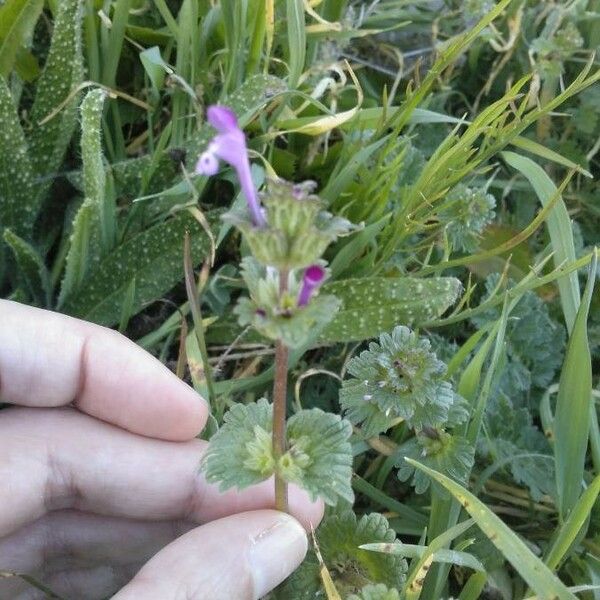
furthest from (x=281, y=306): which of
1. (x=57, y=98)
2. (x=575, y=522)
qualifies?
(x=57, y=98)

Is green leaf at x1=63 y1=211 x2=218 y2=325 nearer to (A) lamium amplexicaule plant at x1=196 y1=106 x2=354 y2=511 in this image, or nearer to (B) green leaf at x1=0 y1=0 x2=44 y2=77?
(B) green leaf at x1=0 y1=0 x2=44 y2=77

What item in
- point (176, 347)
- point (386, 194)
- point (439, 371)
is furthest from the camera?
point (176, 347)

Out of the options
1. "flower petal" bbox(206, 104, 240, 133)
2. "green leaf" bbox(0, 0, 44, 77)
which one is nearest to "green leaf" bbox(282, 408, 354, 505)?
"flower petal" bbox(206, 104, 240, 133)

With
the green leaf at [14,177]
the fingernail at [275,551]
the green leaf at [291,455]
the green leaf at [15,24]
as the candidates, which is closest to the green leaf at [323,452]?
the green leaf at [291,455]

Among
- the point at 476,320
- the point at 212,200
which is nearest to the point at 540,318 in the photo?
the point at 476,320

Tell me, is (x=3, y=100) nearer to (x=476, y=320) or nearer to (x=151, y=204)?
(x=151, y=204)

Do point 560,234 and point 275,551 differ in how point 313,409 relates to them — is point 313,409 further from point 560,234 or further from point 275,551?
point 560,234

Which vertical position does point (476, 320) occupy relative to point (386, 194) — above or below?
below

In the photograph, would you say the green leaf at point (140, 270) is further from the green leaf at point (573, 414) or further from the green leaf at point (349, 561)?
the green leaf at point (573, 414)
